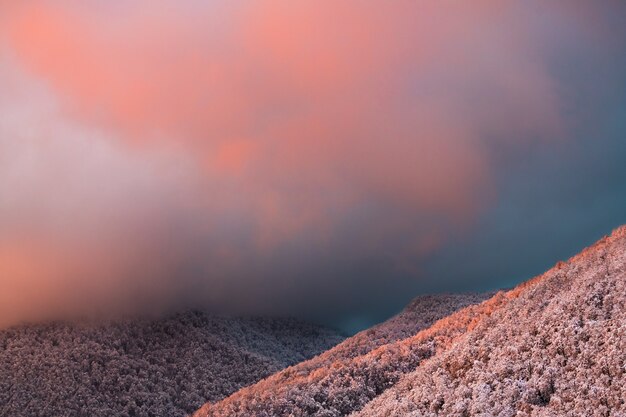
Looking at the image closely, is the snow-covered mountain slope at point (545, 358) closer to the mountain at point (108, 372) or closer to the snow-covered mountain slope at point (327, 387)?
the snow-covered mountain slope at point (327, 387)

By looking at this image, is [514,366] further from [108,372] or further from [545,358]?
[108,372]

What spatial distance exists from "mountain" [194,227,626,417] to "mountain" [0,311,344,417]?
7583cm

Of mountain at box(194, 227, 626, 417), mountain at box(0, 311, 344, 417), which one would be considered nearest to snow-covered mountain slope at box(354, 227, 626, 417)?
mountain at box(194, 227, 626, 417)

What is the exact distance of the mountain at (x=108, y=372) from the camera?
481 feet

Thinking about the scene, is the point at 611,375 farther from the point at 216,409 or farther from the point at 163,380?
the point at 163,380

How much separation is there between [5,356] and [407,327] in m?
115

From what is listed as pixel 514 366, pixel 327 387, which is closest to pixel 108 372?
pixel 327 387

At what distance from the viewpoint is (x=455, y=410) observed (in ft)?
158

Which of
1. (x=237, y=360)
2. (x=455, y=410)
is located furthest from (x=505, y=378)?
(x=237, y=360)

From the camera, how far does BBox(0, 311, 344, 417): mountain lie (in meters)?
147

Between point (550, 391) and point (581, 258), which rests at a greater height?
point (581, 258)

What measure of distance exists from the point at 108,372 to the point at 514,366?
14293cm

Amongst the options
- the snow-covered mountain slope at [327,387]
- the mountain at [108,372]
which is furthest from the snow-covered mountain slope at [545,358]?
the mountain at [108,372]

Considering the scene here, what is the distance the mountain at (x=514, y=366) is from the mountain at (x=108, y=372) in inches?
2985
